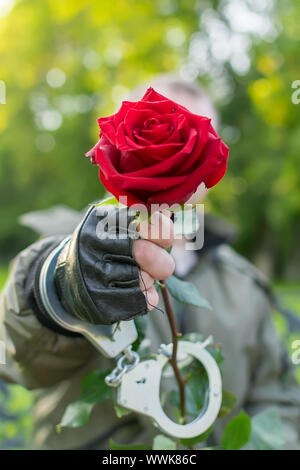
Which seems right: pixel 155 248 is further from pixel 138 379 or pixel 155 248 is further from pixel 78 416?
pixel 78 416

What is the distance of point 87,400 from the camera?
38.3 inches

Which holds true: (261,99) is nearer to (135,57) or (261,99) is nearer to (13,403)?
(135,57)

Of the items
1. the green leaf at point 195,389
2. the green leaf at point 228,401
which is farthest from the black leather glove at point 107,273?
the green leaf at point 228,401

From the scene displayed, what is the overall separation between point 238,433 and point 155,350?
47cm

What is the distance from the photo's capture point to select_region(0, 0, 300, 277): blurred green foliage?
833cm

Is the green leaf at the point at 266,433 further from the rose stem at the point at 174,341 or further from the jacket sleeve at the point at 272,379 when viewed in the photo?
the jacket sleeve at the point at 272,379

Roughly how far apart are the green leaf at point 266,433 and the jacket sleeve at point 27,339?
1.37ft

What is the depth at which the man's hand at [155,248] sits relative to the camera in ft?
2.28

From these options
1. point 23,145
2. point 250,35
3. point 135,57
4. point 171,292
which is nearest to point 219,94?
point 250,35

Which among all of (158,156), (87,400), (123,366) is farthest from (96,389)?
(158,156)

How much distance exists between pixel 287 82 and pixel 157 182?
8493 millimetres

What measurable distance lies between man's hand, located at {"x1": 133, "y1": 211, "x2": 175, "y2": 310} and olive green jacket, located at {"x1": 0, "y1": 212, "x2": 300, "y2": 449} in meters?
0.39

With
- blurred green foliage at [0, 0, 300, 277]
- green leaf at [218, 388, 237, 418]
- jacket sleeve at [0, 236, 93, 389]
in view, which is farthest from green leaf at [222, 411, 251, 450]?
blurred green foliage at [0, 0, 300, 277]

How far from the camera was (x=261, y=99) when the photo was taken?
349 inches
